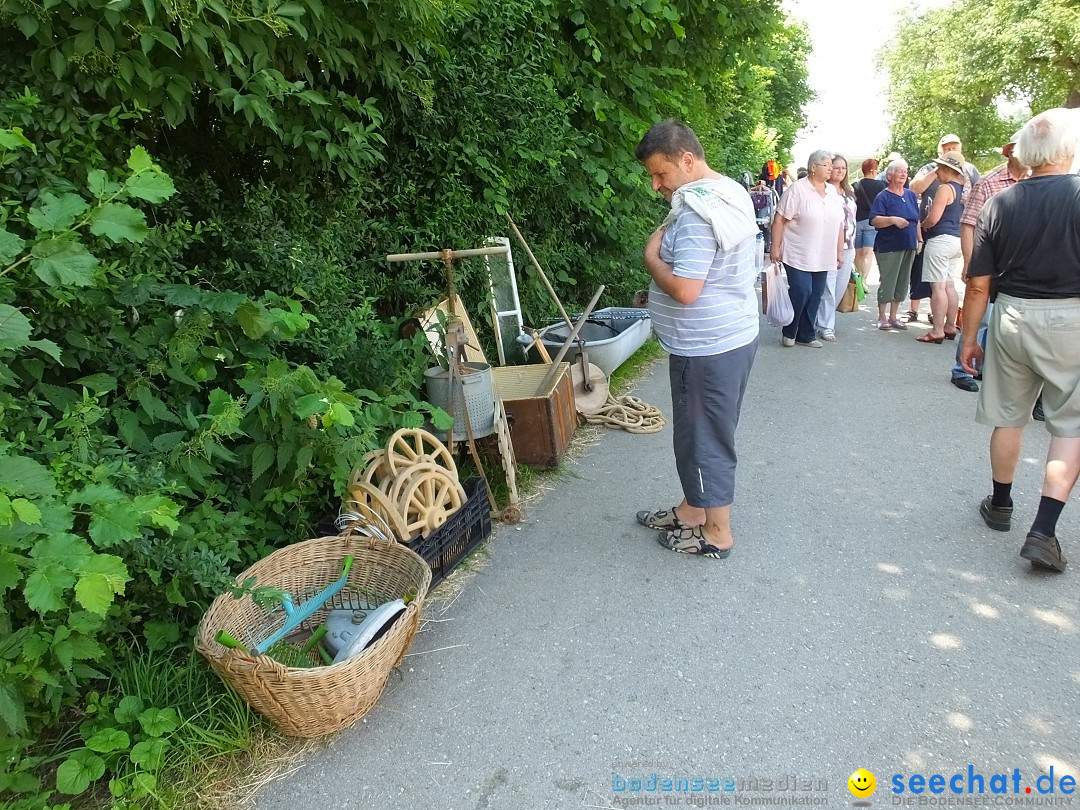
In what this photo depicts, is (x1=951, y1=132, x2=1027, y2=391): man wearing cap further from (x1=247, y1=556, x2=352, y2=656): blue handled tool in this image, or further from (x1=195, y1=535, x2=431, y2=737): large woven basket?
(x1=247, y1=556, x2=352, y2=656): blue handled tool

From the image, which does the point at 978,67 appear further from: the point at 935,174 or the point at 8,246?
the point at 8,246

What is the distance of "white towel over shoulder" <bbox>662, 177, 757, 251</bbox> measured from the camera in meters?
2.81

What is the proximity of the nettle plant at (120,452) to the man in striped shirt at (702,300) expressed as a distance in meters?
1.37

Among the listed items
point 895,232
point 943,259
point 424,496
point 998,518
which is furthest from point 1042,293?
point 895,232

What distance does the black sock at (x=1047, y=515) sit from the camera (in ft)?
10.2

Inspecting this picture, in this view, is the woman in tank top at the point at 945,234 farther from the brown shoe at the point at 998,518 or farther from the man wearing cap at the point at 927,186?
the brown shoe at the point at 998,518

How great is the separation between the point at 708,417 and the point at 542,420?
4.66ft

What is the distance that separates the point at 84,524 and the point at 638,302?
18.3ft

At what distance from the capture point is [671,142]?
2.92 metres

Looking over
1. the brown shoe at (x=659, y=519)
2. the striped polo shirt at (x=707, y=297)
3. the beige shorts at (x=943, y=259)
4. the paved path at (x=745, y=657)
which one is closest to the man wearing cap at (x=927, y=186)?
the beige shorts at (x=943, y=259)

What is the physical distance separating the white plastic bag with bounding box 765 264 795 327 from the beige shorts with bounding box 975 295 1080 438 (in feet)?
10.8

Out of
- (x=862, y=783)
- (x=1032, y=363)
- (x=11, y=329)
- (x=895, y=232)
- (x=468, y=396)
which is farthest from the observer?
(x=895, y=232)

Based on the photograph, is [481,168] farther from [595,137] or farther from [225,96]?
[225,96]

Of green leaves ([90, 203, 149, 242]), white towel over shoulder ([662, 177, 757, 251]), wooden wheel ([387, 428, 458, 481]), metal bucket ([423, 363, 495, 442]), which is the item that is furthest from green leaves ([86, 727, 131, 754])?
white towel over shoulder ([662, 177, 757, 251])
